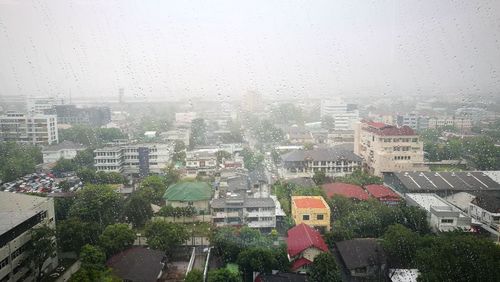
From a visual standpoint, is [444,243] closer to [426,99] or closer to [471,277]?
[471,277]

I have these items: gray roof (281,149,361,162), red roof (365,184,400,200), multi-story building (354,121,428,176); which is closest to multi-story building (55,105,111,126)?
gray roof (281,149,361,162)

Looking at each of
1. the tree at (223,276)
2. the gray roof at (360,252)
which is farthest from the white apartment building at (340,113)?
the tree at (223,276)

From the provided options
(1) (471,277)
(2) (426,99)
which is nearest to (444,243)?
(1) (471,277)

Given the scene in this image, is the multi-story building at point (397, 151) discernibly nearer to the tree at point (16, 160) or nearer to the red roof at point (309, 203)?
the red roof at point (309, 203)

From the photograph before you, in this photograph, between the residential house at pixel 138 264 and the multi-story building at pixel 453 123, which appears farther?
the multi-story building at pixel 453 123

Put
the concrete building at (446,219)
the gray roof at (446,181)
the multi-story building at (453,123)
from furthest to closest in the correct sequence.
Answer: the multi-story building at (453,123) < the gray roof at (446,181) < the concrete building at (446,219)

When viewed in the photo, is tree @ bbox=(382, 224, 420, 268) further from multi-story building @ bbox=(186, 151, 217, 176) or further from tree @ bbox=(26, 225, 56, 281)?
multi-story building @ bbox=(186, 151, 217, 176)
